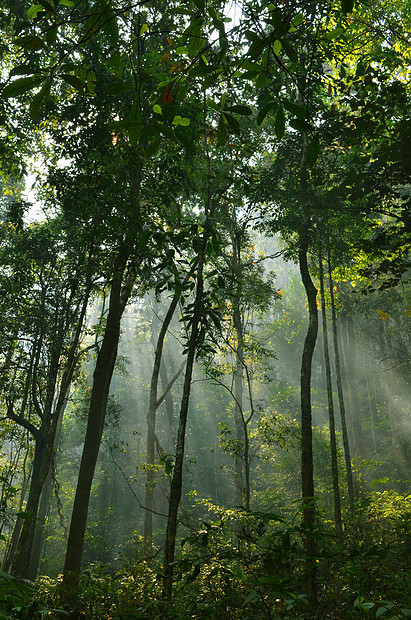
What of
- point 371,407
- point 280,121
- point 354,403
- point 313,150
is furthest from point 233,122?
point 371,407

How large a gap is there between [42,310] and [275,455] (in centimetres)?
1357

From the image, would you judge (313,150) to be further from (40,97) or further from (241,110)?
(40,97)

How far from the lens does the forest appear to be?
166 cm

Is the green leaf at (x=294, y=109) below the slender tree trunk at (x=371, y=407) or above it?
below

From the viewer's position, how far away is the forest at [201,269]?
166 cm

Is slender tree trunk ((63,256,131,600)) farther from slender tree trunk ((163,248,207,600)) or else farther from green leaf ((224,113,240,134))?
green leaf ((224,113,240,134))

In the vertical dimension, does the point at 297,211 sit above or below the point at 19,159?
above

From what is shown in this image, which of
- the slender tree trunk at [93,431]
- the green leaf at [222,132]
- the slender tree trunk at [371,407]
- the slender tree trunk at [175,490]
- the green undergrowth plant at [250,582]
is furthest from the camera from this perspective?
the slender tree trunk at [371,407]

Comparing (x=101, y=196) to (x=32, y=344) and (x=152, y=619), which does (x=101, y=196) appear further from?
(x=32, y=344)

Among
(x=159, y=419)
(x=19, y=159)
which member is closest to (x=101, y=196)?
(x=19, y=159)

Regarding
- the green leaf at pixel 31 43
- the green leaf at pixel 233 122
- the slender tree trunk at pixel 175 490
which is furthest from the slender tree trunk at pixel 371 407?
the green leaf at pixel 31 43

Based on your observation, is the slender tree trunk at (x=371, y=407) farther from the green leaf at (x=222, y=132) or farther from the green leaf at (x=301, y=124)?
the green leaf at (x=301, y=124)

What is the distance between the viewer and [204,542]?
7.36 ft

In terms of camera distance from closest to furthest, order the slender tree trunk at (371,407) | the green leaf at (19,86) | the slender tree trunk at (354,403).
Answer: the green leaf at (19,86) → the slender tree trunk at (354,403) → the slender tree trunk at (371,407)
